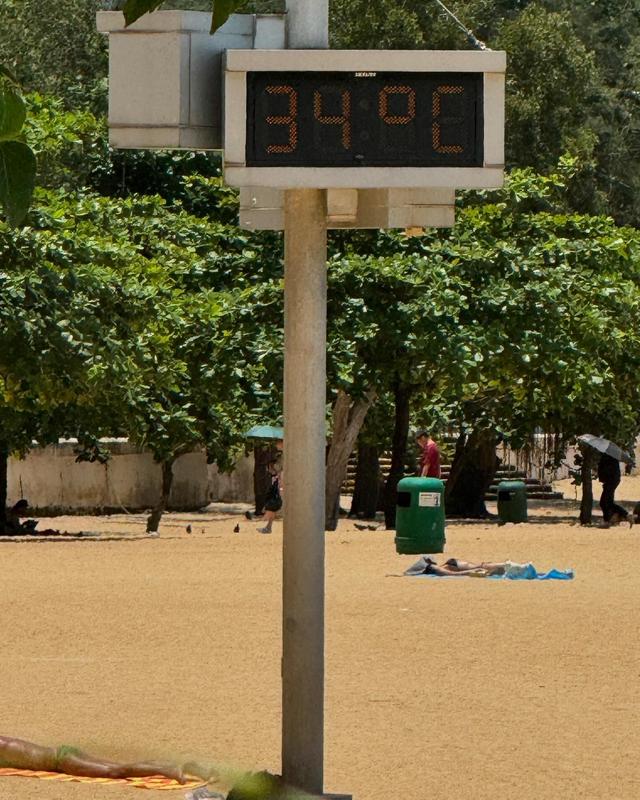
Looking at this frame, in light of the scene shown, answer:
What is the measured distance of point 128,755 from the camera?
858cm

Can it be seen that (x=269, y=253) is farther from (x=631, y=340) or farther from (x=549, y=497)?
(x=549, y=497)

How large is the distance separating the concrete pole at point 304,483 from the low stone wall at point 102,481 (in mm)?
32794

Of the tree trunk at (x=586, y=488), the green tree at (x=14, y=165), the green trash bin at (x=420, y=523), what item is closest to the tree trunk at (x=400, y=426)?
the tree trunk at (x=586, y=488)

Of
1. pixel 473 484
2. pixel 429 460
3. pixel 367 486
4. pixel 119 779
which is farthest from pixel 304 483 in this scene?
pixel 473 484

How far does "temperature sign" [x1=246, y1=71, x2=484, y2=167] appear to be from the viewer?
6492 millimetres

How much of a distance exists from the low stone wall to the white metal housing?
1309 inches

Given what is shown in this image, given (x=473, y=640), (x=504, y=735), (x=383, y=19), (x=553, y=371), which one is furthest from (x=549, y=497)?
(x=504, y=735)

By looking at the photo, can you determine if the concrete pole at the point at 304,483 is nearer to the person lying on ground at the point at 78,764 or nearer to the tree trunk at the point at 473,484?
the person lying on ground at the point at 78,764

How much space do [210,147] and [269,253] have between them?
75.3 feet

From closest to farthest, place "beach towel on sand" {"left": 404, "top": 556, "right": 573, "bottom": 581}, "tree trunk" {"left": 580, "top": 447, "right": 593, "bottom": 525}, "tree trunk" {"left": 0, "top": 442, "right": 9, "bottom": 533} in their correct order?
"beach towel on sand" {"left": 404, "top": 556, "right": 573, "bottom": 581} < "tree trunk" {"left": 0, "top": 442, "right": 9, "bottom": 533} < "tree trunk" {"left": 580, "top": 447, "right": 593, "bottom": 525}

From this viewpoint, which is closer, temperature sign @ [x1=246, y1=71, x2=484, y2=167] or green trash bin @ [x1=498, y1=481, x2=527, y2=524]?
temperature sign @ [x1=246, y1=71, x2=484, y2=167]

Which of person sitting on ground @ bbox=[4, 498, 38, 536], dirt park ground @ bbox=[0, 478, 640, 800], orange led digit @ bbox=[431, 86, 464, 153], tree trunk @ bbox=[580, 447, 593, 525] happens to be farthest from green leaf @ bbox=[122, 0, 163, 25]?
tree trunk @ bbox=[580, 447, 593, 525]

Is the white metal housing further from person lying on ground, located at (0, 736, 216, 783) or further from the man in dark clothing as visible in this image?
the man in dark clothing

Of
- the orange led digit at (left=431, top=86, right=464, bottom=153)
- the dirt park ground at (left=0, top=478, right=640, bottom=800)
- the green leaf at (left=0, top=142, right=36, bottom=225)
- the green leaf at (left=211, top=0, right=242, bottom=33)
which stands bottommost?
the dirt park ground at (left=0, top=478, right=640, bottom=800)
